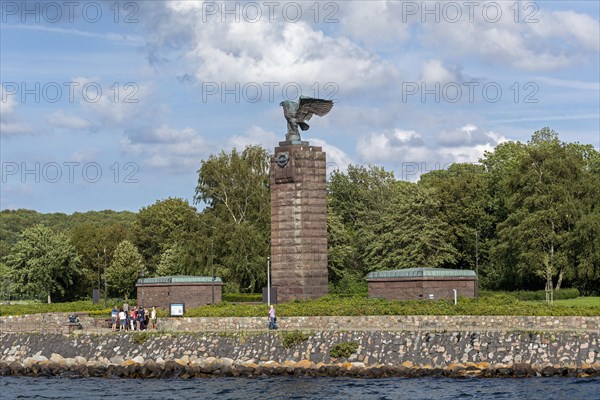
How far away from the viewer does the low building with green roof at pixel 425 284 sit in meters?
59.6

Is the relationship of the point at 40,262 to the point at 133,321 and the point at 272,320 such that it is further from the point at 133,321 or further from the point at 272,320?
the point at 272,320

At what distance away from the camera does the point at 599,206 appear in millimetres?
77375

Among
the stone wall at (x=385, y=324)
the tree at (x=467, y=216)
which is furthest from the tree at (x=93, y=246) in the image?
the stone wall at (x=385, y=324)

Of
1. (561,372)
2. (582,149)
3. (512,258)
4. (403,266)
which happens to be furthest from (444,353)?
(582,149)

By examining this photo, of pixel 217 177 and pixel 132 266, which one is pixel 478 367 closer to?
A: pixel 217 177

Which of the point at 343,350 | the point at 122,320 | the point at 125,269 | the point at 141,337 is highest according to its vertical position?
the point at 125,269

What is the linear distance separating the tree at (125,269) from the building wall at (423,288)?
46.2 metres

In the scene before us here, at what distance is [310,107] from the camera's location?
6203 centimetres

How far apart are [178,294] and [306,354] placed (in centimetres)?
2245

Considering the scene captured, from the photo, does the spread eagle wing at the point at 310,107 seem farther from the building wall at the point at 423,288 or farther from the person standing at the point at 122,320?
the person standing at the point at 122,320

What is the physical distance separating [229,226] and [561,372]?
48.0 metres

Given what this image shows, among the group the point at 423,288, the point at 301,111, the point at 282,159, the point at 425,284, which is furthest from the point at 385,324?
the point at 301,111

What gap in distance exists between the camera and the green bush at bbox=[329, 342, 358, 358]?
46.0 metres

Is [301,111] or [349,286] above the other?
[301,111]
